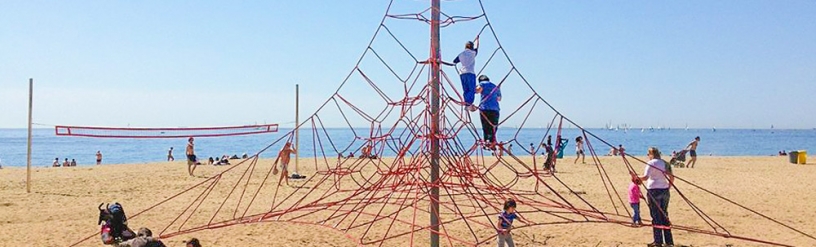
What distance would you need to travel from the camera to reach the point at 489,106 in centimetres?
656

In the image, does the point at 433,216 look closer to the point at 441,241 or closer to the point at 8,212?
the point at 441,241

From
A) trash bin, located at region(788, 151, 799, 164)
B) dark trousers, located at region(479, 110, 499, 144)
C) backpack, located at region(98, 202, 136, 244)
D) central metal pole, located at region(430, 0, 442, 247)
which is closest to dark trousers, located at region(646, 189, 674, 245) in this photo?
dark trousers, located at region(479, 110, 499, 144)

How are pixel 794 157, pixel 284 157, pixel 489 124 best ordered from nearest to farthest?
pixel 489 124, pixel 284 157, pixel 794 157

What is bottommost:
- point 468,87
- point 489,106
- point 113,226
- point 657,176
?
point 113,226

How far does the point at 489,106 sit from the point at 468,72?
17.8 inches

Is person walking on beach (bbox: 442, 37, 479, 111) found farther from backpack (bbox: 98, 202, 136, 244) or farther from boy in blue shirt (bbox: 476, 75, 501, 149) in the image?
backpack (bbox: 98, 202, 136, 244)

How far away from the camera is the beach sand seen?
7.82 m

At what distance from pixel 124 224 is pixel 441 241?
3688 mm

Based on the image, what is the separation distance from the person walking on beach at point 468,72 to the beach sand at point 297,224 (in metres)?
2.15

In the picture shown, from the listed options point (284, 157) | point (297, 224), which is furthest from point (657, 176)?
point (284, 157)

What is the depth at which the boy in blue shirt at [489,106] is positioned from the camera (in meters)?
6.46

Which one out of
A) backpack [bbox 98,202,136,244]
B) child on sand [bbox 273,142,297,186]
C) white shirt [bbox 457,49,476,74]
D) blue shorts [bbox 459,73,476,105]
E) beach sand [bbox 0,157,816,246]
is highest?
white shirt [bbox 457,49,476,74]

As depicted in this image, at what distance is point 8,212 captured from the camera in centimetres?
988

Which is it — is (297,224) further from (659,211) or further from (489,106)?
(659,211)
